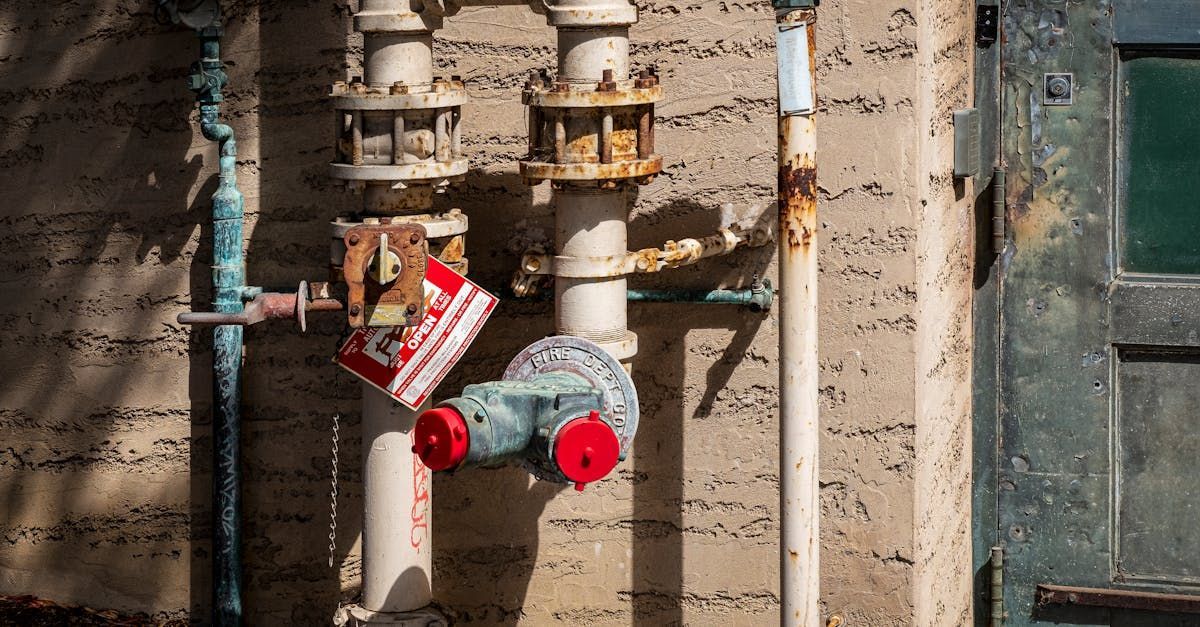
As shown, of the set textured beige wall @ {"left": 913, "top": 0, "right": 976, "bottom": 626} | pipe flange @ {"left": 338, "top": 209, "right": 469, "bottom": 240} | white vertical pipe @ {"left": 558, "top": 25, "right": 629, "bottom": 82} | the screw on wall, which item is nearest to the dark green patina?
pipe flange @ {"left": 338, "top": 209, "right": 469, "bottom": 240}

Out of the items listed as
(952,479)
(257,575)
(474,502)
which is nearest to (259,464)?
(257,575)

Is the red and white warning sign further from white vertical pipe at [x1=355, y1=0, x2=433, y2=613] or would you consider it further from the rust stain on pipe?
the rust stain on pipe

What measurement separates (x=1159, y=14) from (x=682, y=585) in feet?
5.43

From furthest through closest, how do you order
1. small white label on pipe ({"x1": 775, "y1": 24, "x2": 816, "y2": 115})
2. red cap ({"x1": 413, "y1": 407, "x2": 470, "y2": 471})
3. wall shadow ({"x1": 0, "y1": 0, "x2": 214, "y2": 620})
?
wall shadow ({"x1": 0, "y1": 0, "x2": 214, "y2": 620}) → small white label on pipe ({"x1": 775, "y1": 24, "x2": 816, "y2": 115}) → red cap ({"x1": 413, "y1": 407, "x2": 470, "y2": 471})

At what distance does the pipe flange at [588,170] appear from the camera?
3139mm

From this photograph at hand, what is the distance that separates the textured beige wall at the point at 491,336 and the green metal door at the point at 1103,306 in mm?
167

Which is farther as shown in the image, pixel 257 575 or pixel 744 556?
pixel 257 575

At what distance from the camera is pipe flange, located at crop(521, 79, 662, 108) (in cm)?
311

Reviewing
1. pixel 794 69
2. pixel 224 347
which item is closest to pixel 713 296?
pixel 794 69

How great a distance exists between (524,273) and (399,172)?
36 centimetres

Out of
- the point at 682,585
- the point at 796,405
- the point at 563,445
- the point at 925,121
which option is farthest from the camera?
the point at 682,585

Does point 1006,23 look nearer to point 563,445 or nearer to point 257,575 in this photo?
point 563,445

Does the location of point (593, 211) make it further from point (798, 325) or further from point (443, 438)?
point (443, 438)

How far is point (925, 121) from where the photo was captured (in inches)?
134
